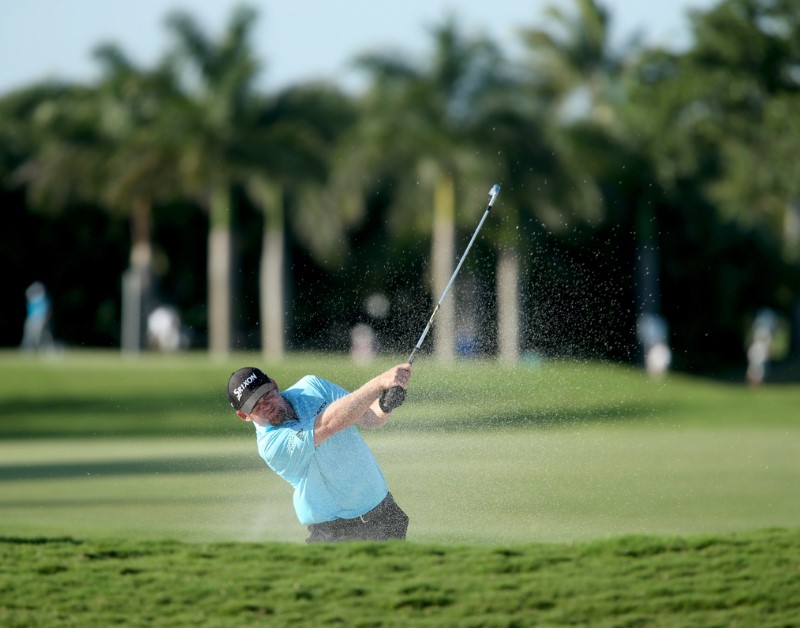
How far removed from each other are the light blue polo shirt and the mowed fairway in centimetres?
219

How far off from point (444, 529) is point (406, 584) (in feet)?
8.08

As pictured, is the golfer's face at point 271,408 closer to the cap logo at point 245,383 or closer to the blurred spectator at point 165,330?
the cap logo at point 245,383

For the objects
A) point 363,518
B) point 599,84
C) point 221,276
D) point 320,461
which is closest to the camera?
point 320,461

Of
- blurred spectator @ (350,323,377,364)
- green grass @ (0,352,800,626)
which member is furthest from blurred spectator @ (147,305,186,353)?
green grass @ (0,352,800,626)

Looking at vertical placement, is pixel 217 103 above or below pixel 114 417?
above

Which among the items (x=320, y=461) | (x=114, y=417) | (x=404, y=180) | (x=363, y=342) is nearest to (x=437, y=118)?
(x=404, y=180)

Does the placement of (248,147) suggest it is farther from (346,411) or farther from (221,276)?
(346,411)

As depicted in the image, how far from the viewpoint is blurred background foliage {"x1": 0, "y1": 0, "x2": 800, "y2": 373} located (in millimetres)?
46906

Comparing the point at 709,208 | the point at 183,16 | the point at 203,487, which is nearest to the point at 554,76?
the point at 709,208

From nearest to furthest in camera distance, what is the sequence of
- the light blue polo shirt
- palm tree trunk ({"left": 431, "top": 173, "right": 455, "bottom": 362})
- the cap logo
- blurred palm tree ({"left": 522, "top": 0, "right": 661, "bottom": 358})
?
the cap logo
the light blue polo shirt
palm tree trunk ({"left": 431, "top": 173, "right": 455, "bottom": 362})
blurred palm tree ({"left": 522, "top": 0, "right": 661, "bottom": 358})

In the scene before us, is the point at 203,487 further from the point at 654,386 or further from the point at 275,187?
the point at 275,187

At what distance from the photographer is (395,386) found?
7668 millimetres

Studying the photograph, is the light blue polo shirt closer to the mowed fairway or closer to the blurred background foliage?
the mowed fairway

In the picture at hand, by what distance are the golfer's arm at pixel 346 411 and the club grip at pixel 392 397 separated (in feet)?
0.17
